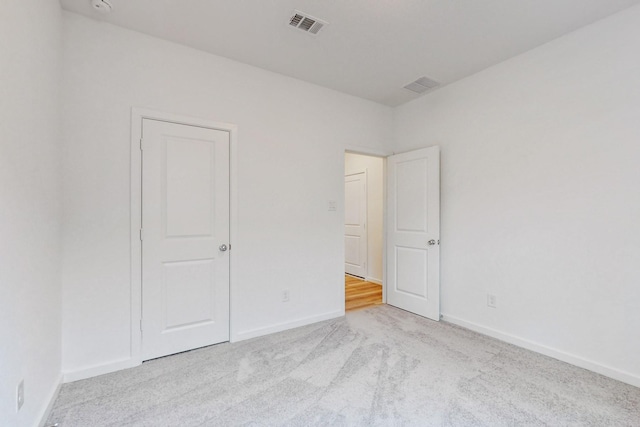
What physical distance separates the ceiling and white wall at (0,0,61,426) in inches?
29.4

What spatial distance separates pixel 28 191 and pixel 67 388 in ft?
4.76

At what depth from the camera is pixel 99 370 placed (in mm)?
2215

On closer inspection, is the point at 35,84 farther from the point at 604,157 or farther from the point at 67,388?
the point at 604,157

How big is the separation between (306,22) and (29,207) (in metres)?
2.20

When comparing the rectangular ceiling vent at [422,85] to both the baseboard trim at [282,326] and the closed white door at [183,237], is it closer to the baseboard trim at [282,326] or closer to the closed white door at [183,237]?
the closed white door at [183,237]

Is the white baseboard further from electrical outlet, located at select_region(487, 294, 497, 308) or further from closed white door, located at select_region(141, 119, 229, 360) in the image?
electrical outlet, located at select_region(487, 294, 497, 308)

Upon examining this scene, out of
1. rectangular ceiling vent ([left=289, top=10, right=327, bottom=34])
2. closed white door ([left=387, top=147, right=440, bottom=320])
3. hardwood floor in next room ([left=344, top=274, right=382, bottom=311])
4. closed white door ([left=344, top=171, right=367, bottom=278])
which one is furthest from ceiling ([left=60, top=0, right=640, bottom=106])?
hardwood floor in next room ([left=344, top=274, right=382, bottom=311])

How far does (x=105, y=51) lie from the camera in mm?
2279

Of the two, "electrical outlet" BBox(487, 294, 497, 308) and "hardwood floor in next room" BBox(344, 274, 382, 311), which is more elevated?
"electrical outlet" BBox(487, 294, 497, 308)

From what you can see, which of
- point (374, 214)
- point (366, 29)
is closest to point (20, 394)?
point (366, 29)

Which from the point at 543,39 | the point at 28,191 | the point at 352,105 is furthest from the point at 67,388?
the point at 543,39

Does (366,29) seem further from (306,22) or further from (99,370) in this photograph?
(99,370)

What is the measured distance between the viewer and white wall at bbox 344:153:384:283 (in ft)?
16.8

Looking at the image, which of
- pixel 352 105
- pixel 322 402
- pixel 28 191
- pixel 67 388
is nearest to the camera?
pixel 28 191
